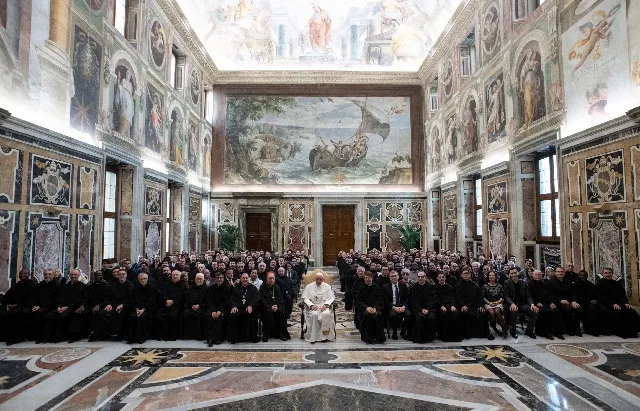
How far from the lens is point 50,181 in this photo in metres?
8.84

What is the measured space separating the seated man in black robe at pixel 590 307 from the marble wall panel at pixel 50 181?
1136 centimetres

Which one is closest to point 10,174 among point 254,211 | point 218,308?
point 218,308

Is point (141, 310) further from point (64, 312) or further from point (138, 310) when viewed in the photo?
point (64, 312)

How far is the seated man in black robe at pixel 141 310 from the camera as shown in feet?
25.0

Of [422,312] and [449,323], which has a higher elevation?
[422,312]

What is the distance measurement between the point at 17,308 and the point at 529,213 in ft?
41.9

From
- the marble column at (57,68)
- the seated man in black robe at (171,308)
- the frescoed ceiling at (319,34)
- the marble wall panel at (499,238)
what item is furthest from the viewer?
the frescoed ceiling at (319,34)

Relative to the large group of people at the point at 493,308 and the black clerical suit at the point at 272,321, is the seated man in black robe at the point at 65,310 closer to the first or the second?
the black clerical suit at the point at 272,321

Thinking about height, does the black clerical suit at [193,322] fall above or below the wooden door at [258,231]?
below

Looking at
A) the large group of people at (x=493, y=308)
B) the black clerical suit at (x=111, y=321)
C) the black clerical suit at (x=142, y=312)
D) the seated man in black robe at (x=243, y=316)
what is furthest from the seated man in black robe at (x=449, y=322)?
the black clerical suit at (x=111, y=321)

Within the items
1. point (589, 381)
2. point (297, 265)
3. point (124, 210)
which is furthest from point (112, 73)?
point (589, 381)

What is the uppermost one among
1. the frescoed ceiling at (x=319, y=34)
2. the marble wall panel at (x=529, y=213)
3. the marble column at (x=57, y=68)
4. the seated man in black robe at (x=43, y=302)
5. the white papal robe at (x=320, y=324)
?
the frescoed ceiling at (x=319, y=34)

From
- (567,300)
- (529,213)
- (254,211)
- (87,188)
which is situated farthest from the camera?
(254,211)

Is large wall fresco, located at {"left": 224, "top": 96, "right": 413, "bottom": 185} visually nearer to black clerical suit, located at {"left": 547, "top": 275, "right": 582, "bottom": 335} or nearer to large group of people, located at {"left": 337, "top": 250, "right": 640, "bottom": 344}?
black clerical suit, located at {"left": 547, "top": 275, "right": 582, "bottom": 335}
